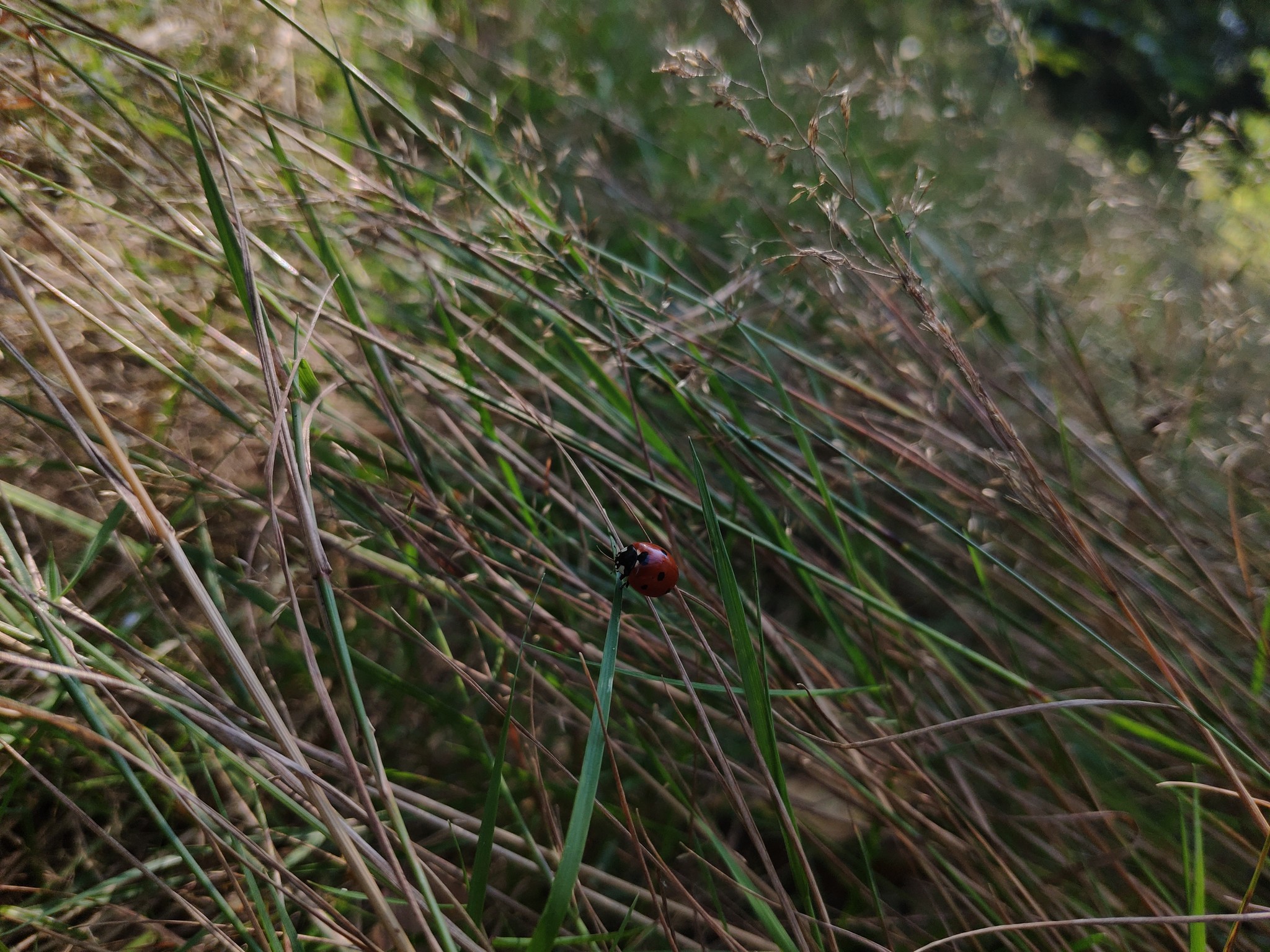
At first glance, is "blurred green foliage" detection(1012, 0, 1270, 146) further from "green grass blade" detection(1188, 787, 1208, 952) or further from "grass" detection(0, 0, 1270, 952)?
"green grass blade" detection(1188, 787, 1208, 952)

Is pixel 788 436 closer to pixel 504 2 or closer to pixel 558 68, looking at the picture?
pixel 558 68

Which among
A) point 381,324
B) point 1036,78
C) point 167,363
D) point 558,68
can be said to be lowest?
point 167,363

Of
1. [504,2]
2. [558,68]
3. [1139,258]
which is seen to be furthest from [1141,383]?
[504,2]

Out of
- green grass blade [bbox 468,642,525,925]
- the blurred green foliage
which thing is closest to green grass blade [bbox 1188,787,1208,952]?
green grass blade [bbox 468,642,525,925]

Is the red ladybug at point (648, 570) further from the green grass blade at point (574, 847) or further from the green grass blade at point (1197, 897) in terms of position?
the green grass blade at point (1197, 897)

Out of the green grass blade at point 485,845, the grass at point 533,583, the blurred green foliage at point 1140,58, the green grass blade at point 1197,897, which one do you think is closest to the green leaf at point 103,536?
the grass at point 533,583
